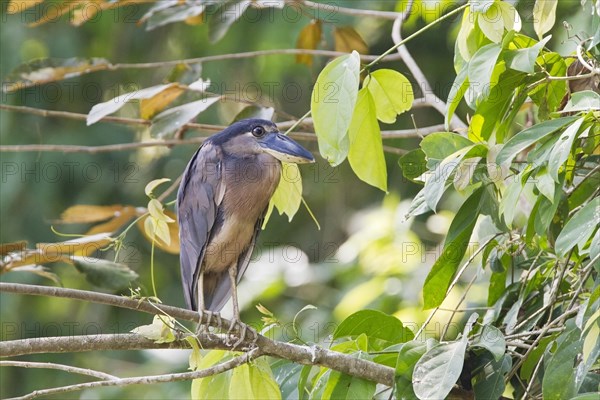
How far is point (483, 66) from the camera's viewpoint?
5.93 ft

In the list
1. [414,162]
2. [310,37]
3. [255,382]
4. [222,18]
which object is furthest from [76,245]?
[310,37]

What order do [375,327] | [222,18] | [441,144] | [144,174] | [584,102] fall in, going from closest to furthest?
[584,102] < [441,144] < [375,327] < [222,18] < [144,174]

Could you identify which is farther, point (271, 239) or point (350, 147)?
point (271, 239)

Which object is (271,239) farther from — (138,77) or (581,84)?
(581,84)

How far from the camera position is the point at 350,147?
78.6 inches

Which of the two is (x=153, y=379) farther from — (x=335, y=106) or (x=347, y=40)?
(x=347, y=40)

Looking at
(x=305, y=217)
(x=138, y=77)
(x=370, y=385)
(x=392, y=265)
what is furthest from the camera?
(x=305, y=217)

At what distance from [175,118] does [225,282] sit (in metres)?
0.68

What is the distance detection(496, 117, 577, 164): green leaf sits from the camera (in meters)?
1.71

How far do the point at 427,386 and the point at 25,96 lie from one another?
13.7 ft

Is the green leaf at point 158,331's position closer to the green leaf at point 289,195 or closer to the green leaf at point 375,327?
the green leaf at point 375,327

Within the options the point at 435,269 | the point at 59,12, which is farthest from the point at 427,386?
the point at 59,12

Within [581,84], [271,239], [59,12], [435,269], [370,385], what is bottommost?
[271,239]

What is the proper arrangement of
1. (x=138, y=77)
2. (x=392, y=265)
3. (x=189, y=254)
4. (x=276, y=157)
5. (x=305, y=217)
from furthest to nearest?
(x=305, y=217) < (x=138, y=77) < (x=392, y=265) < (x=189, y=254) < (x=276, y=157)
